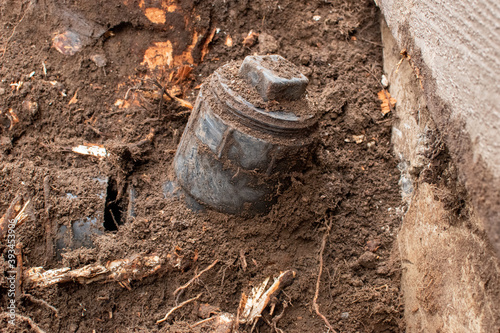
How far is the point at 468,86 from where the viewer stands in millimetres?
1129

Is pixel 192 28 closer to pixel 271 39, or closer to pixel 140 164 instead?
pixel 271 39

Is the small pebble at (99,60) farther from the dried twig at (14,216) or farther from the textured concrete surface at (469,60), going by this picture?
the textured concrete surface at (469,60)

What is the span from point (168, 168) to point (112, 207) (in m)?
0.34

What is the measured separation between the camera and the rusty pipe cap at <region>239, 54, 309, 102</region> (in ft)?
4.77

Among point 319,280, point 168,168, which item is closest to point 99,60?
point 168,168

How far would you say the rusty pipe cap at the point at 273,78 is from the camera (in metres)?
1.45

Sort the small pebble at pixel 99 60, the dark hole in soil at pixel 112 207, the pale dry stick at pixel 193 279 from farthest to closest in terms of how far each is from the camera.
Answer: the small pebble at pixel 99 60
the dark hole in soil at pixel 112 207
the pale dry stick at pixel 193 279

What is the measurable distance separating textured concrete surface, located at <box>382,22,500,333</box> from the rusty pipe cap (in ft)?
1.66

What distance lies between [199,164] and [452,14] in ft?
3.43

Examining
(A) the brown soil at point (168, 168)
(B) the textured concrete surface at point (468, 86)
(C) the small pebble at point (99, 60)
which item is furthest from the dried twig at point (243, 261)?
(C) the small pebble at point (99, 60)

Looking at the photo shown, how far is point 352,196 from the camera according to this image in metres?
1.89

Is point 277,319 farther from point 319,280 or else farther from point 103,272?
point 103,272

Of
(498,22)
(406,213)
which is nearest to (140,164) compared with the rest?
(406,213)

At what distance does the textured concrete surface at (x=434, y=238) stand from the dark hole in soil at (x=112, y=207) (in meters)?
1.29
